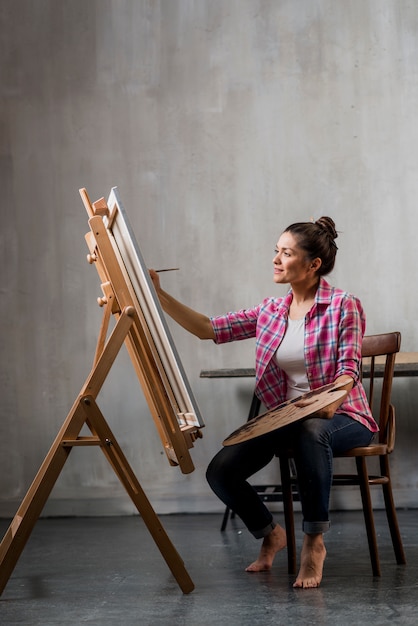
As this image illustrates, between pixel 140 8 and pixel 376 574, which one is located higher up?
pixel 140 8

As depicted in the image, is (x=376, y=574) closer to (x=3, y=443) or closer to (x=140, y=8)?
(x=3, y=443)

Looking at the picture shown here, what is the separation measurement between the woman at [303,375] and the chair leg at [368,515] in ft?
0.30

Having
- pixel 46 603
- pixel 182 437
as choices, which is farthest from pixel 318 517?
pixel 46 603

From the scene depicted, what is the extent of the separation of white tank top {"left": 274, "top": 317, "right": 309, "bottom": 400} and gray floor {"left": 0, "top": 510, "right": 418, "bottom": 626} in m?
0.55

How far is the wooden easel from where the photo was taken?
216 cm

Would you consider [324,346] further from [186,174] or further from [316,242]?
[186,174]

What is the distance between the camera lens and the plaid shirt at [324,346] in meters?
2.54

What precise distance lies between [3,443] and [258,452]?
1.92 meters

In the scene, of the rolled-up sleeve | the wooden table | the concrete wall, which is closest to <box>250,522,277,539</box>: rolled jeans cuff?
the rolled-up sleeve

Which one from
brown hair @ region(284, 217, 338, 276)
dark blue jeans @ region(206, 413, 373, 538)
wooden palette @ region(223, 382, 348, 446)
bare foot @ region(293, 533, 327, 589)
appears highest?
brown hair @ region(284, 217, 338, 276)

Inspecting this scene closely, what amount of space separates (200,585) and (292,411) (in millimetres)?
558

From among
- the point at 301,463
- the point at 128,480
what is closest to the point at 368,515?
the point at 301,463

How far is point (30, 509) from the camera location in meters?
2.15

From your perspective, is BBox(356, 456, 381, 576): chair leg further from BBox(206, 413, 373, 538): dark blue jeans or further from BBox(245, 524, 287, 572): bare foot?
BBox(245, 524, 287, 572): bare foot
